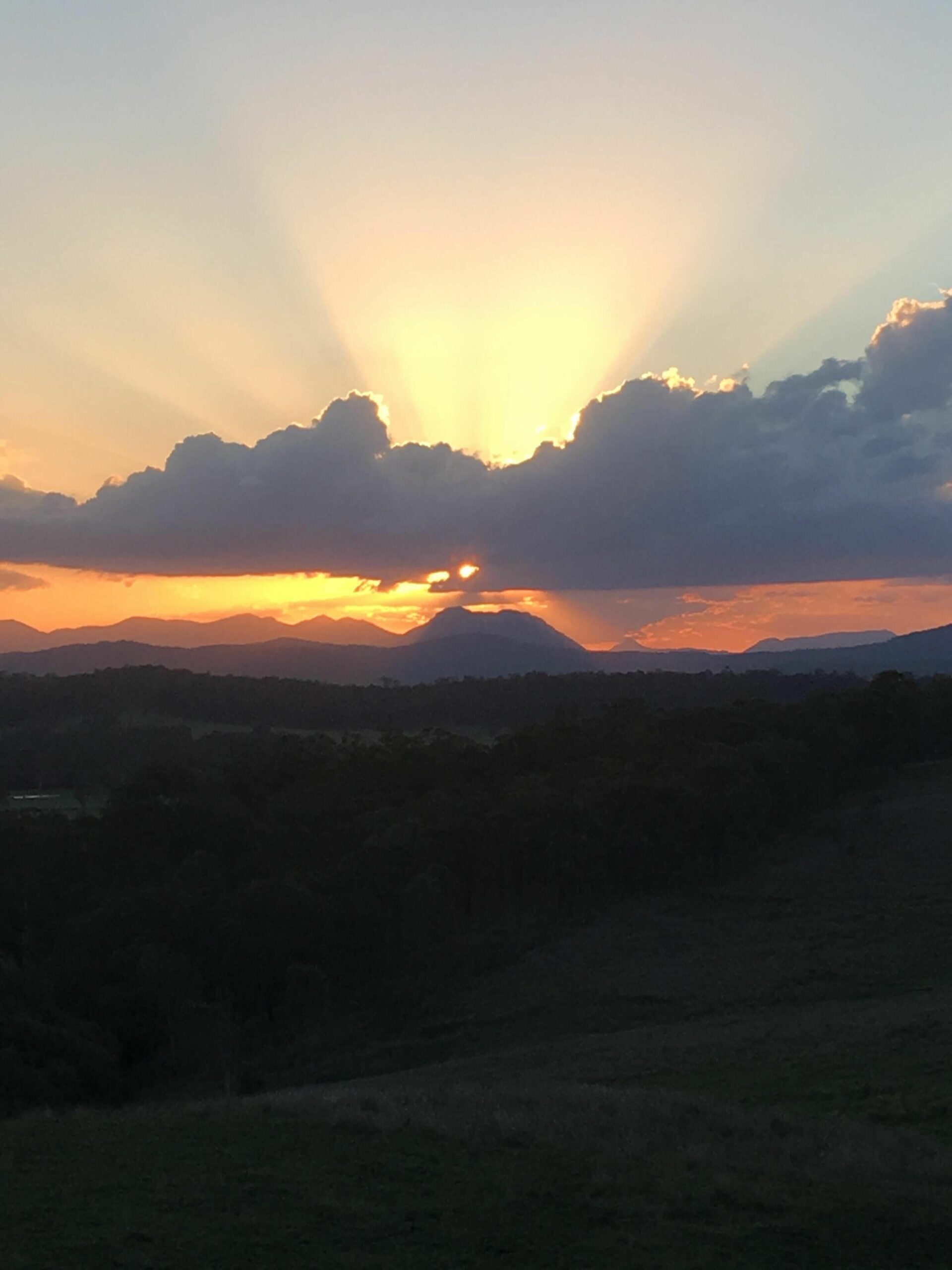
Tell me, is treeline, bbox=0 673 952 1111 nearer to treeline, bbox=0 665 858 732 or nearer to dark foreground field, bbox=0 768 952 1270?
dark foreground field, bbox=0 768 952 1270

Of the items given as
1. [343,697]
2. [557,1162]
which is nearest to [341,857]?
[557,1162]

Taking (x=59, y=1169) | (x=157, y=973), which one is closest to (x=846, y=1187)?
(x=59, y=1169)

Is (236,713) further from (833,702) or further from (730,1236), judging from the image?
(730,1236)

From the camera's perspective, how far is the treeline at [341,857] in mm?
35031

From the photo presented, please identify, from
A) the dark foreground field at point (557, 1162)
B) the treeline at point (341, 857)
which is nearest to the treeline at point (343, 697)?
the treeline at point (341, 857)

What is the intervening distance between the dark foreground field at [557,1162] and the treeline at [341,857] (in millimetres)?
9687

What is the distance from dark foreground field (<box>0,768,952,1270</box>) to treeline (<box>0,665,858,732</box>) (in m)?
78.5

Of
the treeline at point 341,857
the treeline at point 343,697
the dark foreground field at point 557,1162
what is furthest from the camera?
the treeline at point 343,697

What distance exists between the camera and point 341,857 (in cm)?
5000

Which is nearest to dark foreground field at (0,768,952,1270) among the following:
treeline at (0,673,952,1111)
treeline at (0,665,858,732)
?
treeline at (0,673,952,1111)

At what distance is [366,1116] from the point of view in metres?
15.8

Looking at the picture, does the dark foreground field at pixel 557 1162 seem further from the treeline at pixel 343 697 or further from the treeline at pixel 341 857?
the treeline at pixel 343 697

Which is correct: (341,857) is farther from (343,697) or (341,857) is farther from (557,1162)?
(343,697)

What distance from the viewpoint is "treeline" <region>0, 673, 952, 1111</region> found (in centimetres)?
3503
